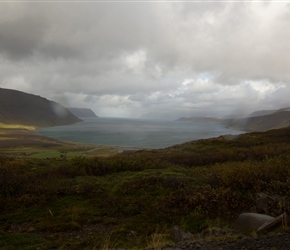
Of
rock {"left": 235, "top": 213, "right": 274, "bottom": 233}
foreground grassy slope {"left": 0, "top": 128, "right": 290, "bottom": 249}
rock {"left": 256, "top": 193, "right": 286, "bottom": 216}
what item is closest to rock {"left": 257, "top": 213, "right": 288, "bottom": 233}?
rock {"left": 235, "top": 213, "right": 274, "bottom": 233}

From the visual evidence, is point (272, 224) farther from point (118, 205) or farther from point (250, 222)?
point (118, 205)

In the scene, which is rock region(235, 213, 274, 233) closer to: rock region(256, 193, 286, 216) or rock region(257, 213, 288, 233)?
rock region(257, 213, 288, 233)

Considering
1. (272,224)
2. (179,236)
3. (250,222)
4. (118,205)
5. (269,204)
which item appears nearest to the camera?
(272,224)

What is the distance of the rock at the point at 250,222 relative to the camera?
6320mm

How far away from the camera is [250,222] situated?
21.5 feet

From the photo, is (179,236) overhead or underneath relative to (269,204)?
underneath

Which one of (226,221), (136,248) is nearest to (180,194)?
(226,221)

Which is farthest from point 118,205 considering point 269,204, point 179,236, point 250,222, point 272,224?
point 272,224

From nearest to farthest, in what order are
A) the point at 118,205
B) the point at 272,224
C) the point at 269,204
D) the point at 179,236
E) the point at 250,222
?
the point at 272,224 < the point at 179,236 < the point at 250,222 < the point at 269,204 < the point at 118,205

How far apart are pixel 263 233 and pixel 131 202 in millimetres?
5539

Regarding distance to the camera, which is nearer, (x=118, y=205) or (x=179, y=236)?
(x=179, y=236)

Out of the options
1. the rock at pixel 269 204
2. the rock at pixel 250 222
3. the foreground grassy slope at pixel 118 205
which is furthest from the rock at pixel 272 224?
the foreground grassy slope at pixel 118 205

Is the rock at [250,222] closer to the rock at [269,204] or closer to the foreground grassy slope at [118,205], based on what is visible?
the foreground grassy slope at [118,205]

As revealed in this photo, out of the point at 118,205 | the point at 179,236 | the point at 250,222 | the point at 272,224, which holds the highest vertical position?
the point at 272,224
